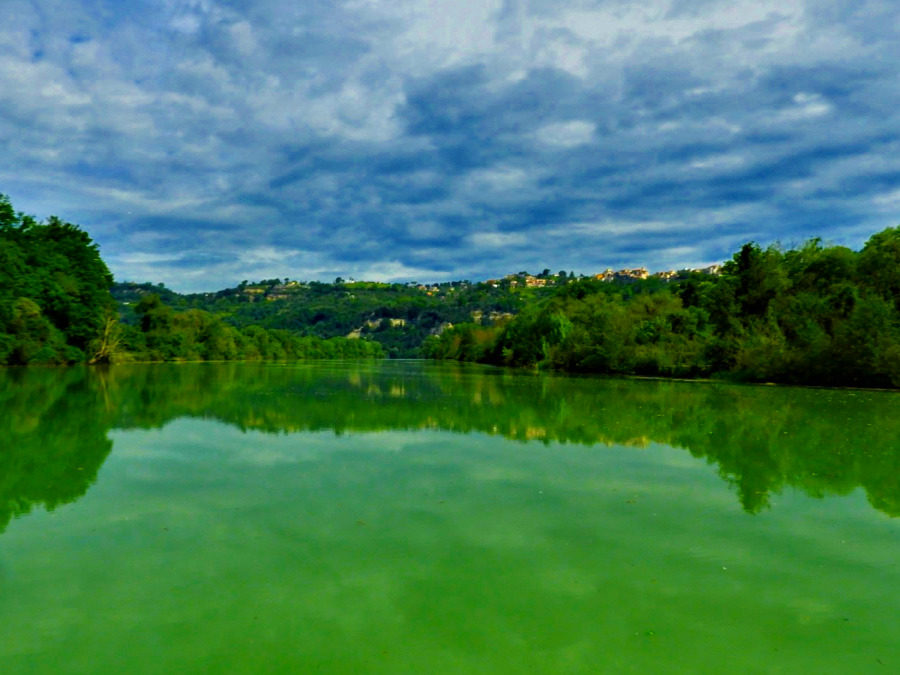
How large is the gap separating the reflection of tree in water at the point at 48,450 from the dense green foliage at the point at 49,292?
28892 millimetres

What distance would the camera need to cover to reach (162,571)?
460 centimetres

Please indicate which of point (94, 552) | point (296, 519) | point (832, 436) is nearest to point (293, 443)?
point (296, 519)

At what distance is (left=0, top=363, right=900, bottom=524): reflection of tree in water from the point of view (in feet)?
26.8

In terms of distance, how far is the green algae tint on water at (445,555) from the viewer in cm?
345

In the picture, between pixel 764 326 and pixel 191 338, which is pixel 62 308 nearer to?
pixel 191 338

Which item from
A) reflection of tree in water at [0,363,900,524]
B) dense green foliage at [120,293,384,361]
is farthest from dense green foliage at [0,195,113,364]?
reflection of tree in water at [0,363,900,524]

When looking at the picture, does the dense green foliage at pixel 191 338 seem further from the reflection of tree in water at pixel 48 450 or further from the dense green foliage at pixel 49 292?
the reflection of tree in water at pixel 48 450

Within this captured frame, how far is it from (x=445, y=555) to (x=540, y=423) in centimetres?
973

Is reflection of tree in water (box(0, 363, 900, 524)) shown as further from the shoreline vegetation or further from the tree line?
the tree line

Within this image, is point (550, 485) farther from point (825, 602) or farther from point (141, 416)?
point (141, 416)

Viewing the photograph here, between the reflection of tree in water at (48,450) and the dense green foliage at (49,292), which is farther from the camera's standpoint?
the dense green foliage at (49,292)

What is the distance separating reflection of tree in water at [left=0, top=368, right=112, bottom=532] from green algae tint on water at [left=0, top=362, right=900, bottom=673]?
2.6 inches

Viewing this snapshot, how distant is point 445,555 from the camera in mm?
4996

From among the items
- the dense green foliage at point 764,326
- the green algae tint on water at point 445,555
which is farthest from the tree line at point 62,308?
the dense green foliage at point 764,326
